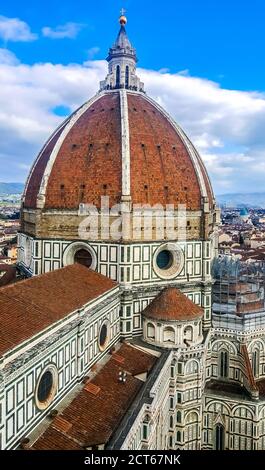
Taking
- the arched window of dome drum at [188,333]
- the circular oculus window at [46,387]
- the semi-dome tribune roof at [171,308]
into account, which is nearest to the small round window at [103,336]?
the semi-dome tribune roof at [171,308]

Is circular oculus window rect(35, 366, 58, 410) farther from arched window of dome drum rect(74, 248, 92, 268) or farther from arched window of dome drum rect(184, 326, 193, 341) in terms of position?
arched window of dome drum rect(74, 248, 92, 268)

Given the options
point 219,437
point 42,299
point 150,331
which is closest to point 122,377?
point 42,299

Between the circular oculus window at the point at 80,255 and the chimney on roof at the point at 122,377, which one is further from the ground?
the circular oculus window at the point at 80,255

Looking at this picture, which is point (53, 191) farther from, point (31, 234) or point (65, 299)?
point (65, 299)

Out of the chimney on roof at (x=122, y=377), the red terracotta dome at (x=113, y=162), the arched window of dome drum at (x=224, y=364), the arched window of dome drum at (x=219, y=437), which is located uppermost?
the red terracotta dome at (x=113, y=162)

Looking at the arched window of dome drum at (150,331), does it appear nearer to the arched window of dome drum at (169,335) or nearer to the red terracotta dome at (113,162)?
the arched window of dome drum at (169,335)

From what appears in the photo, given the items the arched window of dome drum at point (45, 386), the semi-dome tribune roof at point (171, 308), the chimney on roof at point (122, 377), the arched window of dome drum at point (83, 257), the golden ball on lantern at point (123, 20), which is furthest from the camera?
the golden ball on lantern at point (123, 20)
